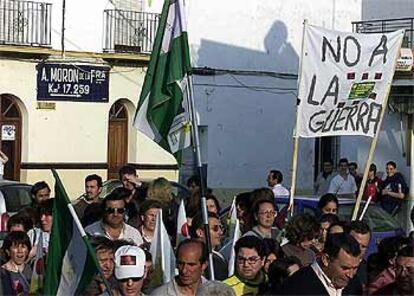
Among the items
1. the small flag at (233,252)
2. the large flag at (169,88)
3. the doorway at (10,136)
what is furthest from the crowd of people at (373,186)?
the large flag at (169,88)

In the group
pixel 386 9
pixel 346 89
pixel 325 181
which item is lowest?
pixel 325 181

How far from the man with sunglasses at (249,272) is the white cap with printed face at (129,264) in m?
0.95

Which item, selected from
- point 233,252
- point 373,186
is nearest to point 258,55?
point 373,186

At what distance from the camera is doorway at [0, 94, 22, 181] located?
25688 mm

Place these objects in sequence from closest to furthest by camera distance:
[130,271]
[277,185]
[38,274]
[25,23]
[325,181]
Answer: [130,271] → [38,274] → [277,185] → [325,181] → [25,23]

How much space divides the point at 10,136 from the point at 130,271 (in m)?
20.0

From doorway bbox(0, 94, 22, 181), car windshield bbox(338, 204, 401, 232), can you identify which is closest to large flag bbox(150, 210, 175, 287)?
car windshield bbox(338, 204, 401, 232)

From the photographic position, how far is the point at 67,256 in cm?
675

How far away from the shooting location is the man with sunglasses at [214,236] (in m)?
8.05

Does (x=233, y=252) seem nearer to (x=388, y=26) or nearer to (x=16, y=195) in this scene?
(x=16, y=195)

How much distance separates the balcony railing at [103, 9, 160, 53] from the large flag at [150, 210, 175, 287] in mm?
19064

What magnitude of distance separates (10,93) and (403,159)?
10.8 metres

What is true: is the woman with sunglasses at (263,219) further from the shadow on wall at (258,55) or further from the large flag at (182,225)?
the shadow on wall at (258,55)

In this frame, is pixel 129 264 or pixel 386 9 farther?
pixel 386 9
